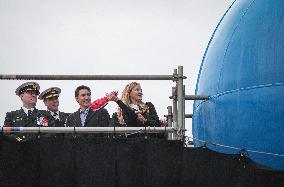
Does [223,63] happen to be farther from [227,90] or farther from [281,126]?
[281,126]

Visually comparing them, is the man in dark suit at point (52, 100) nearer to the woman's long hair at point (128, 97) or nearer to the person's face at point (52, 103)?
the person's face at point (52, 103)

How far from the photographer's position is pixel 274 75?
524 centimetres

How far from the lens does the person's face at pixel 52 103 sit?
A: 21.8 feet

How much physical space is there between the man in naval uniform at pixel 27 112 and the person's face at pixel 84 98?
0.55 meters

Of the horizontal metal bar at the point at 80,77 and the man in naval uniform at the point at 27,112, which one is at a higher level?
the horizontal metal bar at the point at 80,77

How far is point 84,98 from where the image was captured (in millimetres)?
5934

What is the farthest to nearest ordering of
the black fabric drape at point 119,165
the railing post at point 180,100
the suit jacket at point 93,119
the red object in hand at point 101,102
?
the suit jacket at point 93,119 → the red object in hand at point 101,102 → the railing post at point 180,100 → the black fabric drape at point 119,165

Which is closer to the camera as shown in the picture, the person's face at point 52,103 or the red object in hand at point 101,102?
the red object in hand at point 101,102

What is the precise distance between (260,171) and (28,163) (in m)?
2.25

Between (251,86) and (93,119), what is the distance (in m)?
2.25

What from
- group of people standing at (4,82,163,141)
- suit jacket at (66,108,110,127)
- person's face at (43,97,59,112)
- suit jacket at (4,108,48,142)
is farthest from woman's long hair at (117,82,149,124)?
person's face at (43,97,59,112)

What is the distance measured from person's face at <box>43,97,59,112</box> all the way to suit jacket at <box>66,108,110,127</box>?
3.08 ft

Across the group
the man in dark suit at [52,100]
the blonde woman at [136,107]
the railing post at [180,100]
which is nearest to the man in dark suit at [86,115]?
the blonde woman at [136,107]

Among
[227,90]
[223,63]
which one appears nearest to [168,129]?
[227,90]
